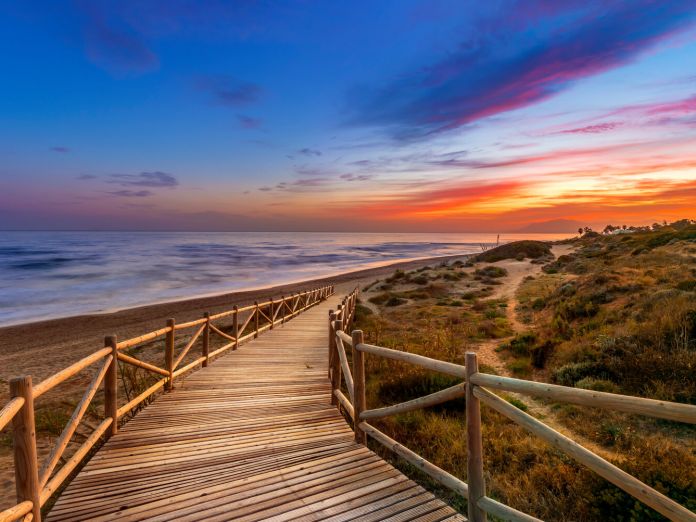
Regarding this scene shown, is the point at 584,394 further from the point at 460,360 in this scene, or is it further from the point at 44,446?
the point at 44,446

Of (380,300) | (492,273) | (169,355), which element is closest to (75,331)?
(169,355)

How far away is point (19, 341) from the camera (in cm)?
1667

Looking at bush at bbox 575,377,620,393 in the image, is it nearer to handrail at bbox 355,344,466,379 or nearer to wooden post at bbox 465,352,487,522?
handrail at bbox 355,344,466,379

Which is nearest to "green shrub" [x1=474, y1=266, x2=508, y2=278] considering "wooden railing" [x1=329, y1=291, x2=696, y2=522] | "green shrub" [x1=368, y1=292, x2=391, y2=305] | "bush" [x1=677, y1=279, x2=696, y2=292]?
"green shrub" [x1=368, y1=292, x2=391, y2=305]

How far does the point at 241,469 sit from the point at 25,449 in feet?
6.08

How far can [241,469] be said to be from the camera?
156 inches

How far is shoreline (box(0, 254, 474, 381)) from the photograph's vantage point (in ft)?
43.8

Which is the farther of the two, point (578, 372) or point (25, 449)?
point (578, 372)

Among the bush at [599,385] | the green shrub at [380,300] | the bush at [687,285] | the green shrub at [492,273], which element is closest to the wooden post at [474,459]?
the bush at [599,385]

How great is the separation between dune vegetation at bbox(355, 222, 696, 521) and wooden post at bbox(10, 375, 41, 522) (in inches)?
143

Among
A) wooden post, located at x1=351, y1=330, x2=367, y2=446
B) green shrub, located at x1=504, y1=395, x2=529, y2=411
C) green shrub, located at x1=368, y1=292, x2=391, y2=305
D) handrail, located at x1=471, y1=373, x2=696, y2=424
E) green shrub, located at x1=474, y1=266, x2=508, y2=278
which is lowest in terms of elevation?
green shrub, located at x1=368, y1=292, x2=391, y2=305

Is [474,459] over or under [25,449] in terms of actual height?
under

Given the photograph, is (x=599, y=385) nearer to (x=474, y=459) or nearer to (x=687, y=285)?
(x=474, y=459)

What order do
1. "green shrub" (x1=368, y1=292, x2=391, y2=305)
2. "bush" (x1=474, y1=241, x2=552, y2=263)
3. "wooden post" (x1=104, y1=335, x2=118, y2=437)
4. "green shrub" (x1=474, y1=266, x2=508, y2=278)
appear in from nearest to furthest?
A: "wooden post" (x1=104, y1=335, x2=118, y2=437) → "green shrub" (x1=368, y1=292, x2=391, y2=305) → "green shrub" (x1=474, y1=266, x2=508, y2=278) → "bush" (x1=474, y1=241, x2=552, y2=263)
